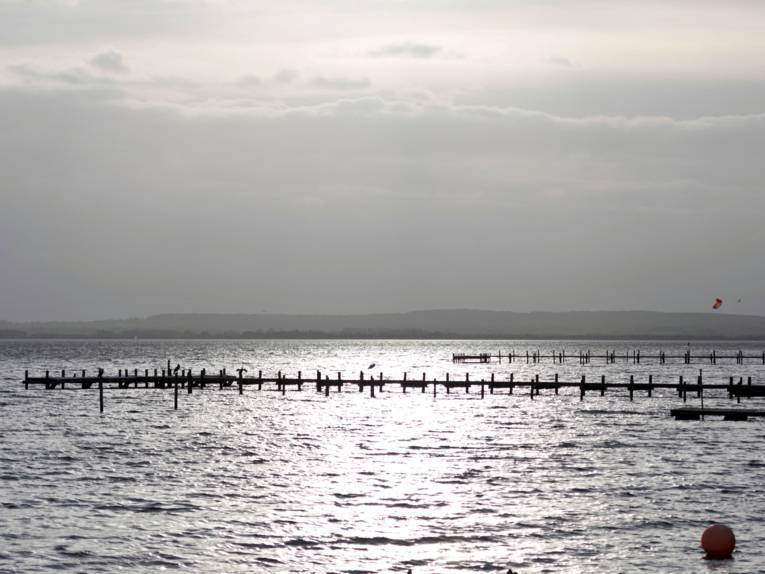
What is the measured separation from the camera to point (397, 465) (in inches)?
1907

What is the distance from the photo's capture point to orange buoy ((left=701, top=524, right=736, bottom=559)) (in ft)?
96.5

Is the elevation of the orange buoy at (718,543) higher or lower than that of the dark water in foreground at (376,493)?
higher

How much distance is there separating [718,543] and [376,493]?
14045mm

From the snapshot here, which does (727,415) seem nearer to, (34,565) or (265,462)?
(265,462)

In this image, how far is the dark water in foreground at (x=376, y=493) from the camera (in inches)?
1176

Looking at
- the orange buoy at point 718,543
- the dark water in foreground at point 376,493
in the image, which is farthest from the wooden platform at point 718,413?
the orange buoy at point 718,543

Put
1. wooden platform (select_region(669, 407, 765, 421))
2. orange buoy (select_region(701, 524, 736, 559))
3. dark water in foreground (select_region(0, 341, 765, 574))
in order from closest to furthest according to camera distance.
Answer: orange buoy (select_region(701, 524, 736, 559)) < dark water in foreground (select_region(0, 341, 765, 574)) < wooden platform (select_region(669, 407, 765, 421))

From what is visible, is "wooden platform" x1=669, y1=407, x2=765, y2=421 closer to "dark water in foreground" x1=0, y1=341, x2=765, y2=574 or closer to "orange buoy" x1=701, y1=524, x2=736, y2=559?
"dark water in foreground" x1=0, y1=341, x2=765, y2=574

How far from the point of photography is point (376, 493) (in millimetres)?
39875

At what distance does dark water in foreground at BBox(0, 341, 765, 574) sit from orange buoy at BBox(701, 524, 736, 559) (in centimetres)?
46

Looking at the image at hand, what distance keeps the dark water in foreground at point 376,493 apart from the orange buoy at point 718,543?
459 mm

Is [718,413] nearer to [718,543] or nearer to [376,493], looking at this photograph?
[376,493]

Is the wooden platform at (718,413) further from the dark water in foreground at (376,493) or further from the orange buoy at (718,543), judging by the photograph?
the orange buoy at (718,543)

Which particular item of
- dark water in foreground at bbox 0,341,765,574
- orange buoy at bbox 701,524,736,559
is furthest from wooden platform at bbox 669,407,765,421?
orange buoy at bbox 701,524,736,559
